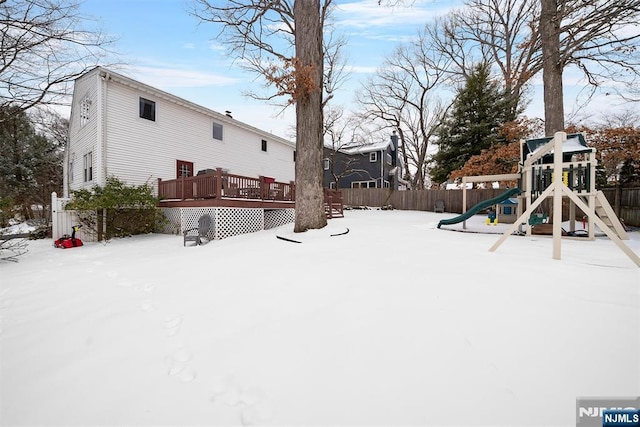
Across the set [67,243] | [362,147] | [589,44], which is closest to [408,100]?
[362,147]

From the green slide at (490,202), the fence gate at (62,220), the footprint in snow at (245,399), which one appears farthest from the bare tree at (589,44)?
the fence gate at (62,220)

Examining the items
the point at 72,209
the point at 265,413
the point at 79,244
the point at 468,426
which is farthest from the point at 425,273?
the point at 72,209

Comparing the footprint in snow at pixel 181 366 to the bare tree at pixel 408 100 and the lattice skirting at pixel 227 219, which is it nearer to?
the lattice skirting at pixel 227 219

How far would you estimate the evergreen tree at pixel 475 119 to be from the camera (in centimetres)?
1563

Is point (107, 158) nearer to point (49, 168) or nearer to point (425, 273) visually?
point (425, 273)

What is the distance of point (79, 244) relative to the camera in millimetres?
8164

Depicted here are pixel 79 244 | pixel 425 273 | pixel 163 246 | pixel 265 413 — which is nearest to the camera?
pixel 265 413

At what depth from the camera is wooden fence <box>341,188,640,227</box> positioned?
955 cm

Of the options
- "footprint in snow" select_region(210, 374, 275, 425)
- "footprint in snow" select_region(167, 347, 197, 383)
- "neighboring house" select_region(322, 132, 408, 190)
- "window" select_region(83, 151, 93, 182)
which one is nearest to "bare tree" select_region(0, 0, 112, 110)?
"window" select_region(83, 151, 93, 182)

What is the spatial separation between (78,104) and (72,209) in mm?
6573

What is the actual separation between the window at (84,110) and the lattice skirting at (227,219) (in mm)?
5228

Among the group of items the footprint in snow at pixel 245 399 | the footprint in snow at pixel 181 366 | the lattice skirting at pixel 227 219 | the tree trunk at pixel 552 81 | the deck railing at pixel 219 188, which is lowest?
the footprint in snow at pixel 181 366

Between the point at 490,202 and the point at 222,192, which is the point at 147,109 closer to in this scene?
the point at 222,192

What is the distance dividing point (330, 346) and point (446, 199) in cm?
1784
